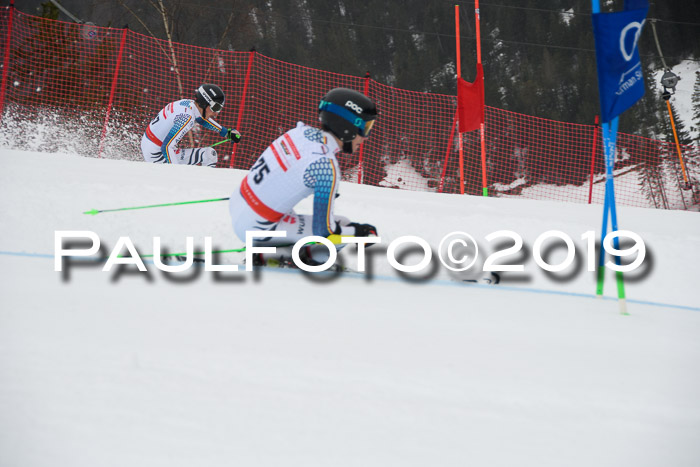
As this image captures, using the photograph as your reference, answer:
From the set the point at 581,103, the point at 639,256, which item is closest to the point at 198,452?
the point at 639,256

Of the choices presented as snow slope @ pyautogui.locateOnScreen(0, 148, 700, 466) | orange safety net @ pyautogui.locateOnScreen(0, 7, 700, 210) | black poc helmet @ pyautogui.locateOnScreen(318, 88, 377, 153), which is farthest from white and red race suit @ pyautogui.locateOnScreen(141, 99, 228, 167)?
orange safety net @ pyautogui.locateOnScreen(0, 7, 700, 210)

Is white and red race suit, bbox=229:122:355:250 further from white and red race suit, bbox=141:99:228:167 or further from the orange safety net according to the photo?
the orange safety net

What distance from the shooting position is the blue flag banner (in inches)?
114

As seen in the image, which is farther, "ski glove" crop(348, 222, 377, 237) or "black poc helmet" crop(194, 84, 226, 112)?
"black poc helmet" crop(194, 84, 226, 112)

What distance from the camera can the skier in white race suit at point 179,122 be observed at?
627 centimetres

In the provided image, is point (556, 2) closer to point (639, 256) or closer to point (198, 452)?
point (639, 256)

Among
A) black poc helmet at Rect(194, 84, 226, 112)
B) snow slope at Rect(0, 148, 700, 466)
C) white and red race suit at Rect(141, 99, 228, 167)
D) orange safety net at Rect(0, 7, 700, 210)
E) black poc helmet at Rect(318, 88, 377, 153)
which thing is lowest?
snow slope at Rect(0, 148, 700, 466)

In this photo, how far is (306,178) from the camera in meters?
3.21

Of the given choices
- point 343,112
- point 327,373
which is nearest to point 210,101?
point 343,112

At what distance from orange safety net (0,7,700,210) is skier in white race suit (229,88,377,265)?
7.51m

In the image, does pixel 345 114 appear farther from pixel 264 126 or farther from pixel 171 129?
pixel 264 126

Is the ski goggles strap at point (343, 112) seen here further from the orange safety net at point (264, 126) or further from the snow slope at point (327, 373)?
the orange safety net at point (264, 126)

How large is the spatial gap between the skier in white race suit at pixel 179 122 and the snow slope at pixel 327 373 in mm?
3320

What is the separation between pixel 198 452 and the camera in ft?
3.57
